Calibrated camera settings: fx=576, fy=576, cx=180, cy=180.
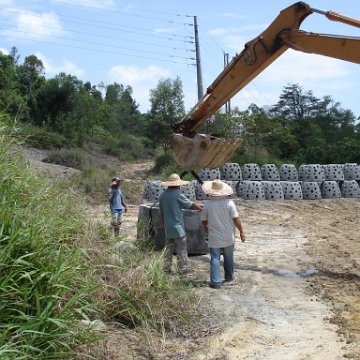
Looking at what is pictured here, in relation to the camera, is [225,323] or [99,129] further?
[99,129]

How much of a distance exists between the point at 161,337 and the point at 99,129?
36.8 m

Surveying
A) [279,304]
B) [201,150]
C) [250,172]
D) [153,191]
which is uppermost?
[201,150]

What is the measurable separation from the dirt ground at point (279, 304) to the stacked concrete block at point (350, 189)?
19.0ft

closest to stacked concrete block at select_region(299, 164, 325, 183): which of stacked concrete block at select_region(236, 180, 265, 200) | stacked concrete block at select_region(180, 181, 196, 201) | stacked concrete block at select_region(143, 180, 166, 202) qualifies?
stacked concrete block at select_region(236, 180, 265, 200)

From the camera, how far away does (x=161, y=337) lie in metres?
5.36

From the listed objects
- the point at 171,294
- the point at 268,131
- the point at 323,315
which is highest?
the point at 268,131

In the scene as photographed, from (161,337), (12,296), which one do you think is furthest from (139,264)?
(12,296)

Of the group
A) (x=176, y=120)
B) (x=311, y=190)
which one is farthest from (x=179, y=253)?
(x=176, y=120)

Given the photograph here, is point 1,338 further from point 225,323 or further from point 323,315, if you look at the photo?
point 323,315

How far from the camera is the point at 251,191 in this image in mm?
17281

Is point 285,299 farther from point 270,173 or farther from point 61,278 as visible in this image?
point 270,173

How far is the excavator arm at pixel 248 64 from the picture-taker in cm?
860

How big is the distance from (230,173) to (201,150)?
8.24 metres

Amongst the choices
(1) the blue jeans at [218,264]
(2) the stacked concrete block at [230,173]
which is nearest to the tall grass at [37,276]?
(1) the blue jeans at [218,264]
